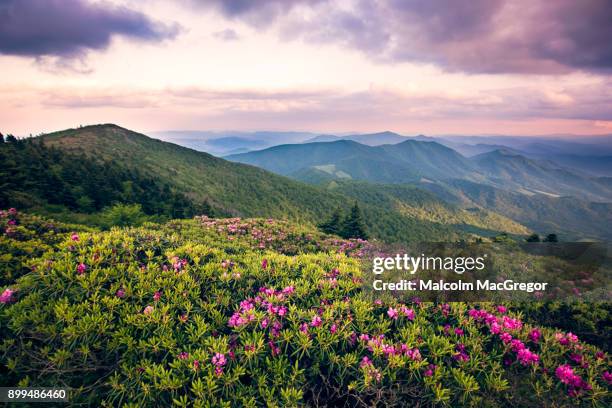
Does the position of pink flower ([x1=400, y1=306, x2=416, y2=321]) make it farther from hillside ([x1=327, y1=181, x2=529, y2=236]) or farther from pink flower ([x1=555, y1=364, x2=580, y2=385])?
hillside ([x1=327, y1=181, x2=529, y2=236])

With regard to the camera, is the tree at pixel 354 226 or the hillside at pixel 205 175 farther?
the hillside at pixel 205 175

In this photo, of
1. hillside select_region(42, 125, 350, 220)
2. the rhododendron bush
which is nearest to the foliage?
the rhododendron bush

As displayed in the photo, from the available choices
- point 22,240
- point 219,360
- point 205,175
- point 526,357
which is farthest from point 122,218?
point 205,175

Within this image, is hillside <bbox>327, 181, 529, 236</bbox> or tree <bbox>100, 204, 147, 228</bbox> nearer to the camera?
tree <bbox>100, 204, 147, 228</bbox>

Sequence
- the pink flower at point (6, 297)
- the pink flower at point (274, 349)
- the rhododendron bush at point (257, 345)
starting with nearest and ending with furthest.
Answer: the rhododendron bush at point (257, 345) → the pink flower at point (274, 349) → the pink flower at point (6, 297)

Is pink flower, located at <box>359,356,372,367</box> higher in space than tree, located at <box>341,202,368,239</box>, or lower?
higher

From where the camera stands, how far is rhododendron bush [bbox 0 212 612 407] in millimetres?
3396

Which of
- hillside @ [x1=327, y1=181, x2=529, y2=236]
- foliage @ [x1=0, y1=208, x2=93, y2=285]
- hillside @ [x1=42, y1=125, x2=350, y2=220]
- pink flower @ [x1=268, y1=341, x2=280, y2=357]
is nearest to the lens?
pink flower @ [x1=268, y1=341, x2=280, y2=357]

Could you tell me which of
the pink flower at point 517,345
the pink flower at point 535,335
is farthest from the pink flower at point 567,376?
the pink flower at point 535,335

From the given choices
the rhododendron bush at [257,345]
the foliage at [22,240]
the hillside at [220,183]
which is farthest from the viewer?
the hillside at [220,183]

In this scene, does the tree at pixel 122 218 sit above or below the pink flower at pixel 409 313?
below

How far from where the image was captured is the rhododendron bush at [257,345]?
3.40m

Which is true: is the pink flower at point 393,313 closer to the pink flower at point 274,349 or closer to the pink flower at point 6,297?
the pink flower at point 274,349

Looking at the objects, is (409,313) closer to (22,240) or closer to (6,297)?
(6,297)
